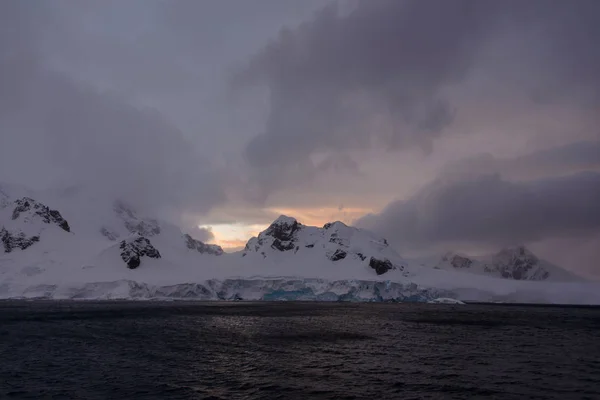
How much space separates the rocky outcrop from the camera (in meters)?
171

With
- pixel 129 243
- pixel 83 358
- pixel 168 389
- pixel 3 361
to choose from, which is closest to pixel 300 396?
pixel 168 389

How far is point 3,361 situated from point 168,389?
18.4 metres

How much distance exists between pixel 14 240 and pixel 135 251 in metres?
Answer: 52.1

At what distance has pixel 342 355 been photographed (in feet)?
146

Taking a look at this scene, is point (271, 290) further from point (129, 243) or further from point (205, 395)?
point (205, 395)

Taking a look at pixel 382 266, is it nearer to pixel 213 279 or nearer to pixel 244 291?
pixel 244 291

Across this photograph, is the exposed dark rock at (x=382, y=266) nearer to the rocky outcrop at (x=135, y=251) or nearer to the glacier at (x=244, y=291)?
the glacier at (x=244, y=291)

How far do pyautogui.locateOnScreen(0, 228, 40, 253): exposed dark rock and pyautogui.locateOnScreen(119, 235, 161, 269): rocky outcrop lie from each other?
42363mm

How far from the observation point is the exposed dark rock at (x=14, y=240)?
7244 inches

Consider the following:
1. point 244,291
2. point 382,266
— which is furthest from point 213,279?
point 382,266

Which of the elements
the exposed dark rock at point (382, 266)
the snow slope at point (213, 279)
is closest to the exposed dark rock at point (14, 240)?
the snow slope at point (213, 279)

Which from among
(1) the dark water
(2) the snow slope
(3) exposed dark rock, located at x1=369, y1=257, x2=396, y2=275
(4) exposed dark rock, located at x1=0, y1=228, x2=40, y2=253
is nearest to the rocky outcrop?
(2) the snow slope

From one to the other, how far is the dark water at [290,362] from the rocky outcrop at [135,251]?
342ft

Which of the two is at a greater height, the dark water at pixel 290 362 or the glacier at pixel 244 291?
the glacier at pixel 244 291
